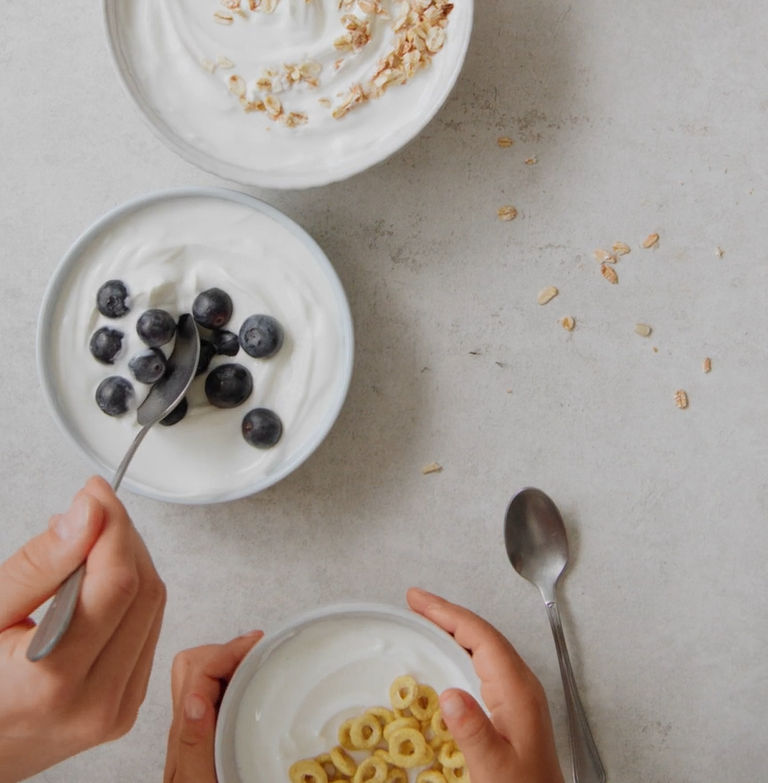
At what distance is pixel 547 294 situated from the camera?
45.4 inches

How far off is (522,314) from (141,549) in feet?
1.87

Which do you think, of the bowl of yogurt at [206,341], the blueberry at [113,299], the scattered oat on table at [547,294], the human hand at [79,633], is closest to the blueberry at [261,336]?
the bowl of yogurt at [206,341]

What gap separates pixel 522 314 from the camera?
3.80 ft

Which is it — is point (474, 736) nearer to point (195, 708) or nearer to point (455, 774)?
point (455, 774)

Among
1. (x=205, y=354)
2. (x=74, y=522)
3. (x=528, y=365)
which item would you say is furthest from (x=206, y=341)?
(x=528, y=365)

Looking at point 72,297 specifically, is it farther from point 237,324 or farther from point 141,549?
point 141,549

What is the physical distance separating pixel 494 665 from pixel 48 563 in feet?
1.67

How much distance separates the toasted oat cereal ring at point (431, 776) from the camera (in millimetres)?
1013

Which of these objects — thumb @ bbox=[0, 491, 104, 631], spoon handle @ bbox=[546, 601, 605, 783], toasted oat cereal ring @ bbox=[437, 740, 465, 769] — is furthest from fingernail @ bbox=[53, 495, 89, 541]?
spoon handle @ bbox=[546, 601, 605, 783]

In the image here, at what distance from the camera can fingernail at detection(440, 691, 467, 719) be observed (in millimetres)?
907

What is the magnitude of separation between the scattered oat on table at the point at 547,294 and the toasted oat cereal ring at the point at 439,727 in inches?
20.6

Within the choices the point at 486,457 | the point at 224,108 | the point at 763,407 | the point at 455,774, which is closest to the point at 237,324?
the point at 224,108

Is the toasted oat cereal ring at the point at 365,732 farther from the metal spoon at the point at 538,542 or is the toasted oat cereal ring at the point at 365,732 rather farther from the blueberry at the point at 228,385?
the blueberry at the point at 228,385

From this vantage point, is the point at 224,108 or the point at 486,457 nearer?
the point at 224,108
